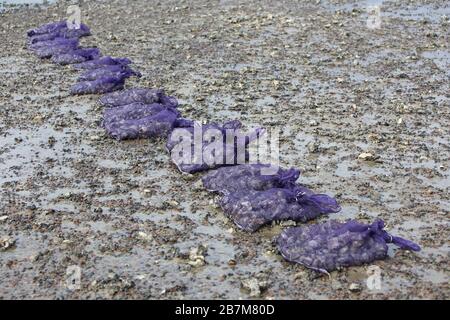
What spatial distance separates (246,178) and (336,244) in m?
1.70

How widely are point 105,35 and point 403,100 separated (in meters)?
7.93

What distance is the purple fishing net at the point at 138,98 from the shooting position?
10320 mm

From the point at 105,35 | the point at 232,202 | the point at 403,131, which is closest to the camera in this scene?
the point at 232,202

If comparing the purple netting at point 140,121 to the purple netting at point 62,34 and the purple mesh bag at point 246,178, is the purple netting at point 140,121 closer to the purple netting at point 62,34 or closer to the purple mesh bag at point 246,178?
the purple mesh bag at point 246,178

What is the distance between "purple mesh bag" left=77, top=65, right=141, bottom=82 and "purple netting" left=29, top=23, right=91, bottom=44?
314 cm

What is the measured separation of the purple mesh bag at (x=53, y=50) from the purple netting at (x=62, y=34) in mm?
828

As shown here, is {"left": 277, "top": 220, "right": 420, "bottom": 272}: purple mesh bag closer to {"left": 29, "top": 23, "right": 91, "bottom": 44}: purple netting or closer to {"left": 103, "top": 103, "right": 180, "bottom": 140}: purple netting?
{"left": 103, "top": 103, "right": 180, "bottom": 140}: purple netting

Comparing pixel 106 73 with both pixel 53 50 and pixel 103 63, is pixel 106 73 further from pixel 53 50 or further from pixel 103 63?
pixel 53 50

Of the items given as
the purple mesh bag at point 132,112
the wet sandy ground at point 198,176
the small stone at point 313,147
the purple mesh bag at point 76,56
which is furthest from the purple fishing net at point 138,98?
the purple mesh bag at point 76,56

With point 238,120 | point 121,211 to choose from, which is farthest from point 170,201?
point 238,120

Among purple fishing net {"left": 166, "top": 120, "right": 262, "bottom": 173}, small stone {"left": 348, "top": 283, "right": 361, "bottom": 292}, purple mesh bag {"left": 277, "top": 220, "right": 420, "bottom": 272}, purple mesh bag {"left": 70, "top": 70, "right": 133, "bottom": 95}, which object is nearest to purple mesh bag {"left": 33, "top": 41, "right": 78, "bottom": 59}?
purple mesh bag {"left": 70, "top": 70, "right": 133, "bottom": 95}

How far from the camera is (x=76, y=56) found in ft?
43.0
